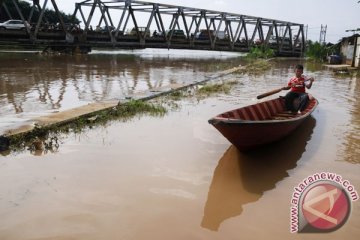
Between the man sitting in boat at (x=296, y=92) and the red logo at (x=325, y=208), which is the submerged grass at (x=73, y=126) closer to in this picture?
the man sitting in boat at (x=296, y=92)

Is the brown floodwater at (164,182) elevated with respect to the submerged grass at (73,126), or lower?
lower

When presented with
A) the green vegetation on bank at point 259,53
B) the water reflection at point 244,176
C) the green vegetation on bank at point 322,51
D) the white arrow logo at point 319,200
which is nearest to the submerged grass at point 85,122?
the water reflection at point 244,176

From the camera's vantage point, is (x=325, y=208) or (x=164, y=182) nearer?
(x=325, y=208)

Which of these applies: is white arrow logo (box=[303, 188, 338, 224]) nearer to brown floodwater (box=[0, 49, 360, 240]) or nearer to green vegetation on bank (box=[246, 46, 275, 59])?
brown floodwater (box=[0, 49, 360, 240])

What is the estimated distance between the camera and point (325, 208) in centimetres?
310

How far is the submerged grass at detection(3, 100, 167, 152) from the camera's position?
17.1ft

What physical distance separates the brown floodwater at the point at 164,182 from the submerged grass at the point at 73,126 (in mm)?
204

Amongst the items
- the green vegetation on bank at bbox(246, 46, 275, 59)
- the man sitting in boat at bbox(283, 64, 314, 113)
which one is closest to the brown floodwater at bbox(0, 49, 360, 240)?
the man sitting in boat at bbox(283, 64, 314, 113)

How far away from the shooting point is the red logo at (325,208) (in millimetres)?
3111

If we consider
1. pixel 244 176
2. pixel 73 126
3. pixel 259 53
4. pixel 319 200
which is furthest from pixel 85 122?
pixel 259 53

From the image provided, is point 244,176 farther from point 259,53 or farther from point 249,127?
point 259,53

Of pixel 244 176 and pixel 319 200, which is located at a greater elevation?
pixel 319 200

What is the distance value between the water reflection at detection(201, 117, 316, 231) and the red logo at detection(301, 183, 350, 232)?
29.0 inches

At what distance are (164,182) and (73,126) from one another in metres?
2.72
